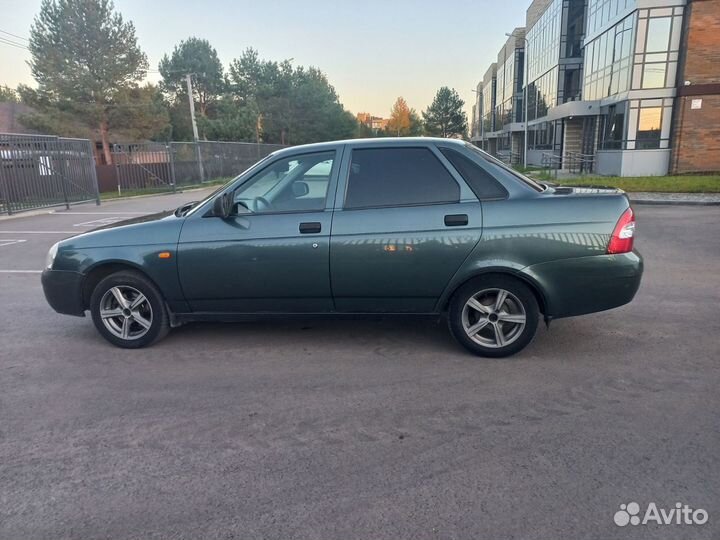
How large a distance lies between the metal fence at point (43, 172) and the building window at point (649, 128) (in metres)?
22.8

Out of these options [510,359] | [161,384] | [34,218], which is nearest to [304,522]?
[161,384]

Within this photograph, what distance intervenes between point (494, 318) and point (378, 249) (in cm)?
107

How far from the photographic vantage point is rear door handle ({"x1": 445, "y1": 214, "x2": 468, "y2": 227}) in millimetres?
4043

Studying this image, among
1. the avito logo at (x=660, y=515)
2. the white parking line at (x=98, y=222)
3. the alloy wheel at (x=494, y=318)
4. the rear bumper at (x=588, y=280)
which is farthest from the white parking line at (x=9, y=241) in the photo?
the avito logo at (x=660, y=515)

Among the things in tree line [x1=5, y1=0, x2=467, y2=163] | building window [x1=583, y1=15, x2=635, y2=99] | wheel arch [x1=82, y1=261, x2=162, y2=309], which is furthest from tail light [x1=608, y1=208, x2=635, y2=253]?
tree line [x1=5, y1=0, x2=467, y2=163]

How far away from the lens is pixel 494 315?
13.6 feet

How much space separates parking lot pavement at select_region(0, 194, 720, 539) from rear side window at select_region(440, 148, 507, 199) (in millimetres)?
1326

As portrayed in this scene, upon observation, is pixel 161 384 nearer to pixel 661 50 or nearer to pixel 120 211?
pixel 120 211

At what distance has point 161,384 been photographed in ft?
12.9

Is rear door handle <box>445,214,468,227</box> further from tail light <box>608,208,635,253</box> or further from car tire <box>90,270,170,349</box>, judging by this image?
car tire <box>90,270,170,349</box>

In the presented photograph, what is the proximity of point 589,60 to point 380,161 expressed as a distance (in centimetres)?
3077

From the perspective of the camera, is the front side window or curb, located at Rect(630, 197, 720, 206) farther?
curb, located at Rect(630, 197, 720, 206)

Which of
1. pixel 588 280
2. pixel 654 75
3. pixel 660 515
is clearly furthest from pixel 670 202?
pixel 660 515

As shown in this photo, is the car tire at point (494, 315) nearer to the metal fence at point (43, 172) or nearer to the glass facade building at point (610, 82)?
the metal fence at point (43, 172)
